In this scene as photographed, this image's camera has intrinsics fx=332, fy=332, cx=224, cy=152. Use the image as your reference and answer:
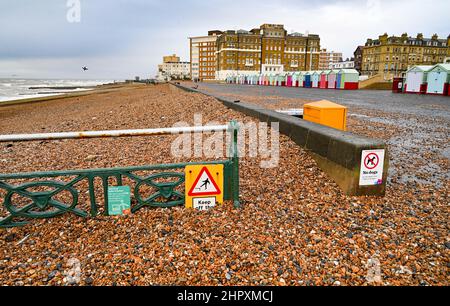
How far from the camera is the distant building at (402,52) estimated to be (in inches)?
3780

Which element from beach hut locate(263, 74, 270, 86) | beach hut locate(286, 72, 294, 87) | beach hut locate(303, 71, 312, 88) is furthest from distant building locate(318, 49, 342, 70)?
beach hut locate(303, 71, 312, 88)

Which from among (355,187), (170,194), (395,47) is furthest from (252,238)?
(395,47)

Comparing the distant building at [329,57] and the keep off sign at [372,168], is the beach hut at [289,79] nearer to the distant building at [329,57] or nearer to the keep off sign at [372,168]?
the keep off sign at [372,168]

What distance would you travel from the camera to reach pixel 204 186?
3.70 meters

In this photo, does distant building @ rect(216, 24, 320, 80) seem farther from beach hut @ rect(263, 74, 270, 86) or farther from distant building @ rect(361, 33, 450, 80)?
beach hut @ rect(263, 74, 270, 86)

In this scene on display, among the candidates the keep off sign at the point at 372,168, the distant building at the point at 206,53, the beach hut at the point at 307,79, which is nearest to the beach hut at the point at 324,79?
the beach hut at the point at 307,79

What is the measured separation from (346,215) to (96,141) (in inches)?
228

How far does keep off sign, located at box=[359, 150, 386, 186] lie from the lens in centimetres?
383

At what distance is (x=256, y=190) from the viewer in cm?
416

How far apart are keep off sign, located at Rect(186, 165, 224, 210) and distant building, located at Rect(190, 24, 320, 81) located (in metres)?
105

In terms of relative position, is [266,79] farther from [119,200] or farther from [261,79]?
[119,200]

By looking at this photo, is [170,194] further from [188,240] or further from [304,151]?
[304,151]

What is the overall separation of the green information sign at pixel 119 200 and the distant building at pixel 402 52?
339ft

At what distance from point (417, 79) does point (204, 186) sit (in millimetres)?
31074
